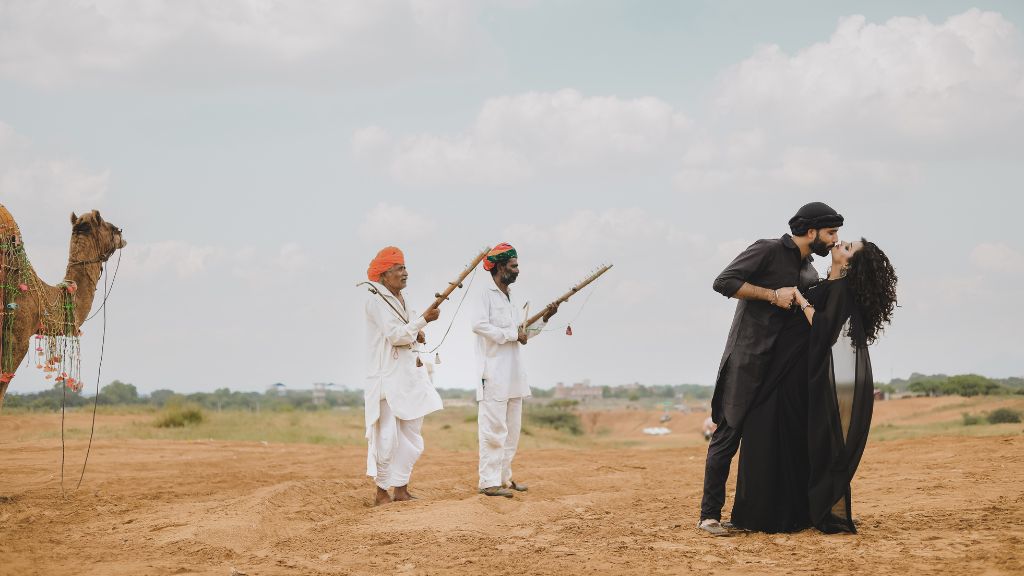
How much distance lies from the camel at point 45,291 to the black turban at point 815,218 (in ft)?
22.1

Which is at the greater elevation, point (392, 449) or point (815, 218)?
point (815, 218)

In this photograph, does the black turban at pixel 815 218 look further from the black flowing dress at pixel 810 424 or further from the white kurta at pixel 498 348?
the white kurta at pixel 498 348

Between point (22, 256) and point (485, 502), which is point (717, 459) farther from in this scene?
point (22, 256)

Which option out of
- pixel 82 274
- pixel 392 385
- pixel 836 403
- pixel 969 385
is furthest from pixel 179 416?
pixel 969 385

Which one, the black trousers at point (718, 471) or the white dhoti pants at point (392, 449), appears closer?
the black trousers at point (718, 471)

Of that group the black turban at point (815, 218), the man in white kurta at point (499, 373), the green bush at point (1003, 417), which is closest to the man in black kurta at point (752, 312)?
the black turban at point (815, 218)

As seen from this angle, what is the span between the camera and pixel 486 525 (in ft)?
24.0

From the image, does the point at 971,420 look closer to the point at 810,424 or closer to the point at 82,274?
the point at 810,424

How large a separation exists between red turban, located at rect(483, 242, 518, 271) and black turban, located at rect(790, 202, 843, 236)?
363cm

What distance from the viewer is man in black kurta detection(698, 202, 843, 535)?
6504 millimetres

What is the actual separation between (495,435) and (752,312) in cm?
351

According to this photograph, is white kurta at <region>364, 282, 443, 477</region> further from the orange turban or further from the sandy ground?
the sandy ground

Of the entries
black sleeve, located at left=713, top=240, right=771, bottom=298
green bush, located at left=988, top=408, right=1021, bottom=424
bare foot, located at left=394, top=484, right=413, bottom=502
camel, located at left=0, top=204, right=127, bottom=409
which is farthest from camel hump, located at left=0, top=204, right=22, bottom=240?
green bush, located at left=988, top=408, right=1021, bottom=424

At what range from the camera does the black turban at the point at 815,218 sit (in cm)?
650
